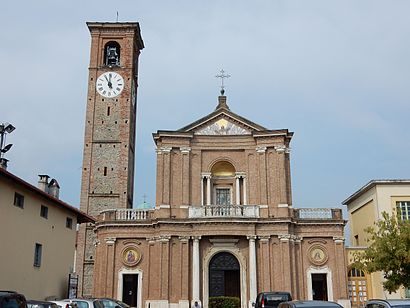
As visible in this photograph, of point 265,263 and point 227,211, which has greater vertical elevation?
point 227,211

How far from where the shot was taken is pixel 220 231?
34.3 m

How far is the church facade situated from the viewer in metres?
34.5

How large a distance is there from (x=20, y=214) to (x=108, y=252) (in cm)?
1241

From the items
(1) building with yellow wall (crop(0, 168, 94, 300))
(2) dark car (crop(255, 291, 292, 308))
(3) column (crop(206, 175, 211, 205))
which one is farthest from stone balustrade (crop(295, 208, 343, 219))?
(1) building with yellow wall (crop(0, 168, 94, 300))

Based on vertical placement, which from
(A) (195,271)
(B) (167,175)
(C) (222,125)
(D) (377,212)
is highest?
(C) (222,125)

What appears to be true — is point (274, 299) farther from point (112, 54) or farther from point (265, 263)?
point (112, 54)

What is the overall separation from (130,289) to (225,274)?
6686mm

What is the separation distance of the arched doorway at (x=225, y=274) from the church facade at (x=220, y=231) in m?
0.07

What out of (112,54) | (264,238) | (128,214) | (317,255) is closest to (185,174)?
(128,214)

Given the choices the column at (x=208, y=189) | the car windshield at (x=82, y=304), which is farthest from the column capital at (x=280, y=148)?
the car windshield at (x=82, y=304)

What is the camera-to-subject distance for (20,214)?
79.4ft

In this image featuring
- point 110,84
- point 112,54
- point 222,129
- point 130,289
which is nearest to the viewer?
point 130,289

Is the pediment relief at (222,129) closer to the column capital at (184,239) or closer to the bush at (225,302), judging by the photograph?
the column capital at (184,239)

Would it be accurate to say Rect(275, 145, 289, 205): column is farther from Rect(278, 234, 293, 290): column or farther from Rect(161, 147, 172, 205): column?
Rect(161, 147, 172, 205): column
